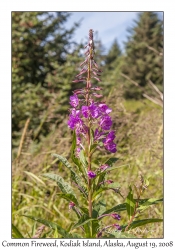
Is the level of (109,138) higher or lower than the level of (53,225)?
higher

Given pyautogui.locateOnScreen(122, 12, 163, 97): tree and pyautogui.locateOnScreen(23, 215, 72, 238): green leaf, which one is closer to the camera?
pyautogui.locateOnScreen(23, 215, 72, 238): green leaf

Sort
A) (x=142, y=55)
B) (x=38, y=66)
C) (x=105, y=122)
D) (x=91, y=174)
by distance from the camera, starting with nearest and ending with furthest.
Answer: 1. (x=91, y=174)
2. (x=105, y=122)
3. (x=38, y=66)
4. (x=142, y=55)

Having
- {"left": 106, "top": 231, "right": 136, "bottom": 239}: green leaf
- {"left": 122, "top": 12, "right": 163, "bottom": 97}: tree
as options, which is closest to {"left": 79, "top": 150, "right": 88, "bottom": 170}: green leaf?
{"left": 106, "top": 231, "right": 136, "bottom": 239}: green leaf

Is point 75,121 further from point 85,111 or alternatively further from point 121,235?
point 121,235

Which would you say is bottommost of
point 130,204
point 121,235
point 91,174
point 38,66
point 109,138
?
point 121,235

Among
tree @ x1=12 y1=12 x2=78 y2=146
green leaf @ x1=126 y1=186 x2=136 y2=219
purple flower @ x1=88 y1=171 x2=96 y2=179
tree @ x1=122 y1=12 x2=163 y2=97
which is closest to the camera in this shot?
purple flower @ x1=88 y1=171 x2=96 y2=179

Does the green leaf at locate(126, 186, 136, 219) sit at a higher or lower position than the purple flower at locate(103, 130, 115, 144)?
lower

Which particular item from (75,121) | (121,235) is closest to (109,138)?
(75,121)

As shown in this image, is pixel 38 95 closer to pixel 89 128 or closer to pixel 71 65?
pixel 71 65

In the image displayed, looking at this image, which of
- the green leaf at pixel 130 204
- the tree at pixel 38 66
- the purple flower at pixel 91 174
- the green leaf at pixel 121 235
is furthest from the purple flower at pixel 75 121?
the tree at pixel 38 66

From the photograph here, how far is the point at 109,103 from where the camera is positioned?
3965 mm

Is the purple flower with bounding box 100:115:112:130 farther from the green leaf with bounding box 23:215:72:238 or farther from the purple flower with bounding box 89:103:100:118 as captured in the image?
the green leaf with bounding box 23:215:72:238
